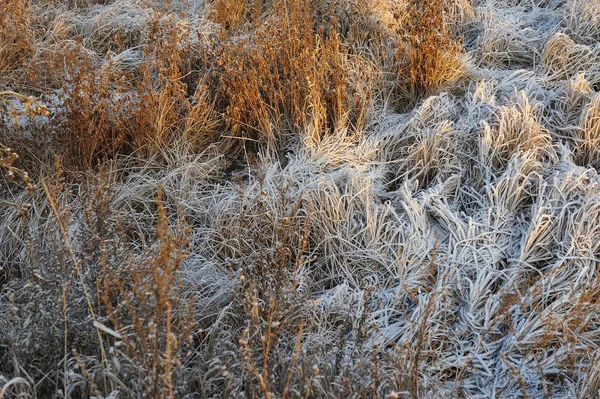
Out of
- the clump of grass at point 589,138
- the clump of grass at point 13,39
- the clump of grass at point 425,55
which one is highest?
the clump of grass at point 13,39

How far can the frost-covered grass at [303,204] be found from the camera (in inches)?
78.3

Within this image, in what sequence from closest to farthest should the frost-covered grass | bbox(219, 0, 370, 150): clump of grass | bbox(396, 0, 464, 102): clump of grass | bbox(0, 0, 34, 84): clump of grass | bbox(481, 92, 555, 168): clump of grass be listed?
the frost-covered grass → bbox(481, 92, 555, 168): clump of grass → bbox(219, 0, 370, 150): clump of grass → bbox(396, 0, 464, 102): clump of grass → bbox(0, 0, 34, 84): clump of grass

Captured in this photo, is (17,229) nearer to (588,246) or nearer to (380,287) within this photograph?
(380,287)

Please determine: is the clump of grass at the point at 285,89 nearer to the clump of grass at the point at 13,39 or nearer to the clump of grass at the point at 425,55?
the clump of grass at the point at 425,55

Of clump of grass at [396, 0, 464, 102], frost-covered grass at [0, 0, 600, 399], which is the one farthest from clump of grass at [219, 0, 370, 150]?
clump of grass at [396, 0, 464, 102]

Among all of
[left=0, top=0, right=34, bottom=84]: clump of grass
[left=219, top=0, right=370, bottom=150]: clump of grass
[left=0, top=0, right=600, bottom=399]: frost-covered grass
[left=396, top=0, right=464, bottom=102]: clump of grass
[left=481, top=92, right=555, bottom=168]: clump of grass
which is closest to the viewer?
[left=0, top=0, right=600, bottom=399]: frost-covered grass

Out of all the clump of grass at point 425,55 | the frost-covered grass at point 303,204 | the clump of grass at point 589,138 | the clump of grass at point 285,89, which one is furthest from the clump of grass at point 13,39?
the clump of grass at point 589,138

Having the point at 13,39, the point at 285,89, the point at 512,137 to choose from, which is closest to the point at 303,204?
the point at 285,89

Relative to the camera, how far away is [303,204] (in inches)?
111

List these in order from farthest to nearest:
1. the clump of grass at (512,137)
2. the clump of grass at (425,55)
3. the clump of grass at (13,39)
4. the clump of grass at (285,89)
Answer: the clump of grass at (13,39) < the clump of grass at (425,55) < the clump of grass at (285,89) < the clump of grass at (512,137)

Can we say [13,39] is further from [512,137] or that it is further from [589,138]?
[589,138]

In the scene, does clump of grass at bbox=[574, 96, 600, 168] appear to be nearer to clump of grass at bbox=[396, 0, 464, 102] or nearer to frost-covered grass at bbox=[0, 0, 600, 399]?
frost-covered grass at bbox=[0, 0, 600, 399]

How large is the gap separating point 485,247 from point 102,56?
9.68ft

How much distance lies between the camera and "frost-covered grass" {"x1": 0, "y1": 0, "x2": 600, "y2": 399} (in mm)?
1988
